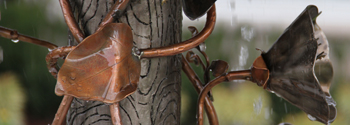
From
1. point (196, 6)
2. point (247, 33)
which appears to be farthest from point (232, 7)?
point (196, 6)

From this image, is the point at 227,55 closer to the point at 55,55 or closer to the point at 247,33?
the point at 247,33

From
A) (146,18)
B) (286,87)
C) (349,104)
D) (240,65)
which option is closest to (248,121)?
(240,65)

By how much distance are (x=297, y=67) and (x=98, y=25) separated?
0.24m

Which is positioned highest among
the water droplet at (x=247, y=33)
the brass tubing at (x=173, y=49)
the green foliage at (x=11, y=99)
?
the brass tubing at (x=173, y=49)

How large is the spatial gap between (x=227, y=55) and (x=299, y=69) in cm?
55

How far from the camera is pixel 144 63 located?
0.35 meters

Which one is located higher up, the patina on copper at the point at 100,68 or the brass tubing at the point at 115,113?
the patina on copper at the point at 100,68

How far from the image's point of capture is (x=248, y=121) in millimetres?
919

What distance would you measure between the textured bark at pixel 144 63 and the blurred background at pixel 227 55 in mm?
490

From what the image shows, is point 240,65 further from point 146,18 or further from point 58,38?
point 146,18

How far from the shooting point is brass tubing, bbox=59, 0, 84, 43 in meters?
0.33

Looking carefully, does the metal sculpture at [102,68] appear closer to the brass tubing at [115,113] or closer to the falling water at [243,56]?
the brass tubing at [115,113]

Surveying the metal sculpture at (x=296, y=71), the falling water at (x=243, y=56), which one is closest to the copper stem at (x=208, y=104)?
the metal sculpture at (x=296, y=71)

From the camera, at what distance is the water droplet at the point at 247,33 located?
91 centimetres
